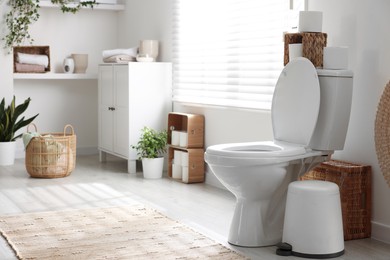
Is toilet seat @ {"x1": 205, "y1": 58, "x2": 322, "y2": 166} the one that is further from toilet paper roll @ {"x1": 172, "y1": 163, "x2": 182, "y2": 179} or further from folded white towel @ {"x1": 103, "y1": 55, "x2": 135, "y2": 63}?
folded white towel @ {"x1": 103, "y1": 55, "x2": 135, "y2": 63}

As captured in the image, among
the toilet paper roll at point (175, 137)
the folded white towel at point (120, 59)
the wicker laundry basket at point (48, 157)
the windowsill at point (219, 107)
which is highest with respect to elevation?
the folded white towel at point (120, 59)

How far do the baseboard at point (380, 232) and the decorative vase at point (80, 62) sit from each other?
3.72 m

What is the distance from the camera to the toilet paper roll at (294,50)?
11.7 feet

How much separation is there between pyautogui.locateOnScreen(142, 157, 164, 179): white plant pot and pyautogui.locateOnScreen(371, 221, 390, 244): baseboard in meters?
2.16

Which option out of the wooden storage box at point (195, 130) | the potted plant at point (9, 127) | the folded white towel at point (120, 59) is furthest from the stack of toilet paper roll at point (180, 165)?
the potted plant at point (9, 127)

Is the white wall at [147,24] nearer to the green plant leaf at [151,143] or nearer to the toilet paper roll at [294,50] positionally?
the green plant leaf at [151,143]

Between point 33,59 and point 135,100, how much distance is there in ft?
4.47

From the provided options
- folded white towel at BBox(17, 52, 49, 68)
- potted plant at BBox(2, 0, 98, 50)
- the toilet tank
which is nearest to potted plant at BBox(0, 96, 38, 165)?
folded white towel at BBox(17, 52, 49, 68)

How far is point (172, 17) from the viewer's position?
5508 millimetres

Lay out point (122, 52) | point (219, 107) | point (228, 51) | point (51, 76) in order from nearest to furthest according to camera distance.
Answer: point (228, 51) < point (219, 107) < point (122, 52) < point (51, 76)

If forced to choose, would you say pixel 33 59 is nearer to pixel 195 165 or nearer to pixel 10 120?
pixel 10 120

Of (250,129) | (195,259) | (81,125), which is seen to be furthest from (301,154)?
(81,125)

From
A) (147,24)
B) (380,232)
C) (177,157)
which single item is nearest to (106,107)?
(147,24)

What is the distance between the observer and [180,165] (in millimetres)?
5168
